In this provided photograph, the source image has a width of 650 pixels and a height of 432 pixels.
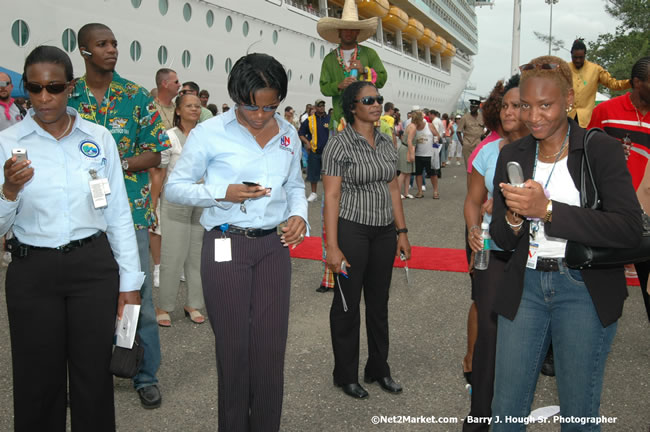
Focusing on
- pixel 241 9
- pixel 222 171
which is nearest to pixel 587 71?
pixel 222 171

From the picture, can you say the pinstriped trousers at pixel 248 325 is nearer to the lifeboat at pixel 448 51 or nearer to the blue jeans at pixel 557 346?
the blue jeans at pixel 557 346

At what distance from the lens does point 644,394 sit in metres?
4.11

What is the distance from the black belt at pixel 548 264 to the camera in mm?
2455

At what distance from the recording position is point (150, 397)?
3.95 meters

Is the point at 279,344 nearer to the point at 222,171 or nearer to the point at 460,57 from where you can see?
the point at 222,171

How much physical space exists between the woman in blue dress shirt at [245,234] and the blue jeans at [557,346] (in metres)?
1.18

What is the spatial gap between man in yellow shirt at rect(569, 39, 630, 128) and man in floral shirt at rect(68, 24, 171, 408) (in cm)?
490

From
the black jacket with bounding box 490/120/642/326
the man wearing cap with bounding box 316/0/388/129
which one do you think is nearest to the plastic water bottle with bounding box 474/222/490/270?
the black jacket with bounding box 490/120/642/326

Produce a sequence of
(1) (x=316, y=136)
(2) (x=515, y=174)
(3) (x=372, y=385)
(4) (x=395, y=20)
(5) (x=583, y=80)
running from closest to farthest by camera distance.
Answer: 1. (2) (x=515, y=174)
2. (3) (x=372, y=385)
3. (5) (x=583, y=80)
4. (1) (x=316, y=136)
5. (4) (x=395, y=20)

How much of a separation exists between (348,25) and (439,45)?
44.6 meters

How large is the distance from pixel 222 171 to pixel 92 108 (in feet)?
4.03

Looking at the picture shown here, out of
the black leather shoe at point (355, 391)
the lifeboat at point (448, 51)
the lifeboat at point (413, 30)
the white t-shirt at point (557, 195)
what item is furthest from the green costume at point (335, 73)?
the lifeboat at point (448, 51)

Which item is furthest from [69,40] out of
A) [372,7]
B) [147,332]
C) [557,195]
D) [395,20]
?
[395,20]

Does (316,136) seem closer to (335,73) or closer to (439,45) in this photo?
(335,73)
